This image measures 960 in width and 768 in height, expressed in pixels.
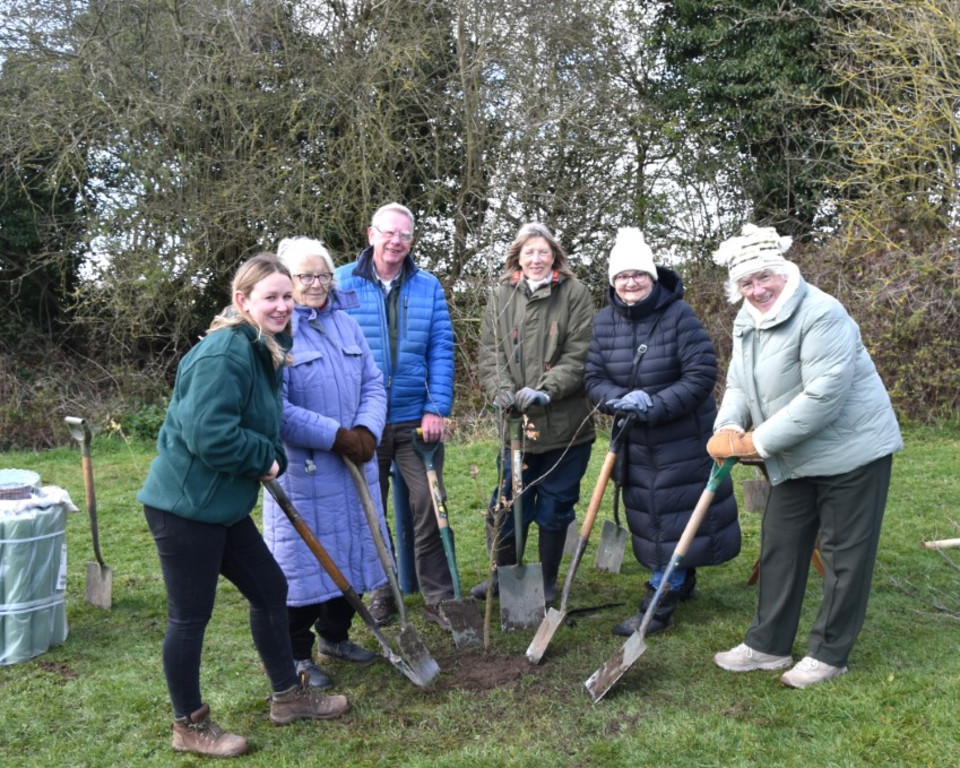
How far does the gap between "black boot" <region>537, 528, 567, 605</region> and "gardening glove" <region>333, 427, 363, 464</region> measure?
138 centimetres

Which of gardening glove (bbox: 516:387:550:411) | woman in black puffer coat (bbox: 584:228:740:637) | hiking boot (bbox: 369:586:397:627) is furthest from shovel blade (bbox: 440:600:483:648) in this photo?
gardening glove (bbox: 516:387:550:411)

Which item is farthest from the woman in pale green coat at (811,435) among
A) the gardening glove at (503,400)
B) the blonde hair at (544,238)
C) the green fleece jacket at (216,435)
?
the green fleece jacket at (216,435)

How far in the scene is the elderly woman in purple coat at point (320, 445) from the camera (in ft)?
12.3

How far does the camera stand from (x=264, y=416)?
3285 mm

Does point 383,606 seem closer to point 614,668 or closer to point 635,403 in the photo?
point 614,668

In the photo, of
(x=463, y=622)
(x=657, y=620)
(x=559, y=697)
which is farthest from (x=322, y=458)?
(x=657, y=620)

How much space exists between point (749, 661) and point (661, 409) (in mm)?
1134

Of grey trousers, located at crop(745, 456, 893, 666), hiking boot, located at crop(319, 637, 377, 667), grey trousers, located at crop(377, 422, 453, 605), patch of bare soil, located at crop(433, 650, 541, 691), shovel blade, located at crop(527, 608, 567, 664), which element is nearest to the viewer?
grey trousers, located at crop(745, 456, 893, 666)

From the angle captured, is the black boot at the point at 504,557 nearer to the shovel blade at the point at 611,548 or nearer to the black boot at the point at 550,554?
the black boot at the point at 550,554

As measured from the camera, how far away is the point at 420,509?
464 centimetres

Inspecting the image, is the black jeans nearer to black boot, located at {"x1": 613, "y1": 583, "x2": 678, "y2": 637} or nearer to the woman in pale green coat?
black boot, located at {"x1": 613, "y1": 583, "x2": 678, "y2": 637}

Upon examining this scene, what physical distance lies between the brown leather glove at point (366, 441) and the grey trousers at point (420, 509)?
0.68 meters

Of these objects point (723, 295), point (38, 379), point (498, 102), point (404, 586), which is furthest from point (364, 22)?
point (404, 586)

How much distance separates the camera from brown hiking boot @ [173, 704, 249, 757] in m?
3.31
